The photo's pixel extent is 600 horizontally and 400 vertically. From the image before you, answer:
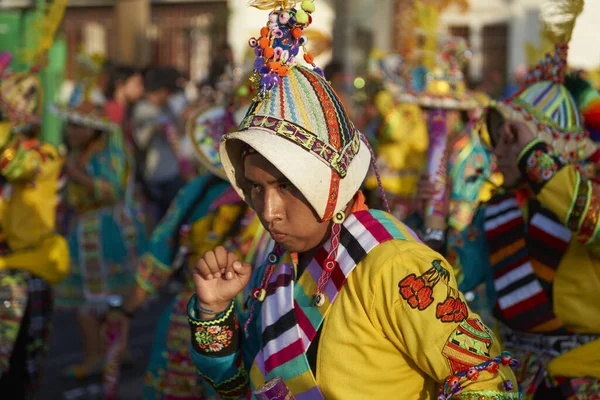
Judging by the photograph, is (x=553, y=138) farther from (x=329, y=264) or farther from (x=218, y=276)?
(x=218, y=276)

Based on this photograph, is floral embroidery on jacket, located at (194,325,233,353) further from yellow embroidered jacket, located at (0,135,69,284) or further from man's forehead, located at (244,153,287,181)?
yellow embroidered jacket, located at (0,135,69,284)

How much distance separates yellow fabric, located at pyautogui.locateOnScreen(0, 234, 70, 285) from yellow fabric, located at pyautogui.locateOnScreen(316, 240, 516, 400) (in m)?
2.71

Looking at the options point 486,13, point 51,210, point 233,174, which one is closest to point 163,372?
point 51,210

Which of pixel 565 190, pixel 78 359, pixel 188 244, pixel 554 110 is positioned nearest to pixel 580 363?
pixel 565 190

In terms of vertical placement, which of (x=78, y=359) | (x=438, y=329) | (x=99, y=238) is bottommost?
(x=78, y=359)

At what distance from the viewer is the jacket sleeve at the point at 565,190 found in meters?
2.70

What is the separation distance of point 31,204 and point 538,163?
9.11 feet

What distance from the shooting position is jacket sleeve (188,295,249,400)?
7.58ft

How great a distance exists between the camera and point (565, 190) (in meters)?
2.70

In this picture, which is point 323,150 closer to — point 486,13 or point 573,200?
point 573,200

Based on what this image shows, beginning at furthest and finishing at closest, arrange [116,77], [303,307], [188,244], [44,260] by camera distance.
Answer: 1. [116,77]
2. [44,260]
3. [188,244]
4. [303,307]

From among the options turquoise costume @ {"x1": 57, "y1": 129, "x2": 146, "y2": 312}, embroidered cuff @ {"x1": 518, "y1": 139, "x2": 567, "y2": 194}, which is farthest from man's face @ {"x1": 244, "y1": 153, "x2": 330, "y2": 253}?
turquoise costume @ {"x1": 57, "y1": 129, "x2": 146, "y2": 312}

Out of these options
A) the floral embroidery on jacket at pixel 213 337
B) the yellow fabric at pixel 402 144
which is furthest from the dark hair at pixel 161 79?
the floral embroidery on jacket at pixel 213 337

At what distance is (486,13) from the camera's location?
2062 cm
